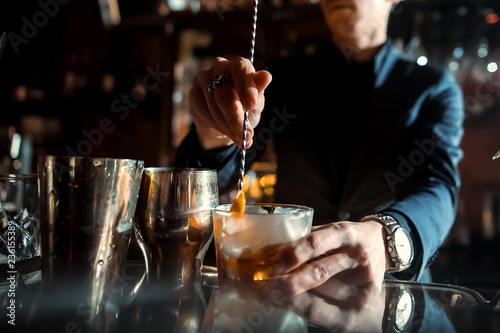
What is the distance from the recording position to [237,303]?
1.53ft

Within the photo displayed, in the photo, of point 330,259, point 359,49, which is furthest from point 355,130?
point 330,259

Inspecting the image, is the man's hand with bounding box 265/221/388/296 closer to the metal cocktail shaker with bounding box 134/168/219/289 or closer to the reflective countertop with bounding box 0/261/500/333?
the reflective countertop with bounding box 0/261/500/333

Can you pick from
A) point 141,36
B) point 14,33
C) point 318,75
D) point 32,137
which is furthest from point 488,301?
point 14,33

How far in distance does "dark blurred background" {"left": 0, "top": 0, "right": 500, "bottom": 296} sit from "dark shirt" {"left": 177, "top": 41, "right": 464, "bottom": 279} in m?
0.55

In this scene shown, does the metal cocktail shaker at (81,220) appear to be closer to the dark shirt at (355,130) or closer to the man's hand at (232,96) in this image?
the man's hand at (232,96)

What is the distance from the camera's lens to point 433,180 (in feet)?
3.57

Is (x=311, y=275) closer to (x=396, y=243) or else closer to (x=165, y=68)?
(x=396, y=243)

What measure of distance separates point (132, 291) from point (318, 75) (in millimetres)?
1251

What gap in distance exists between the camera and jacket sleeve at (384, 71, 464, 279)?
2.64ft

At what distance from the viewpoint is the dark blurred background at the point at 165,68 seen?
197 centimetres

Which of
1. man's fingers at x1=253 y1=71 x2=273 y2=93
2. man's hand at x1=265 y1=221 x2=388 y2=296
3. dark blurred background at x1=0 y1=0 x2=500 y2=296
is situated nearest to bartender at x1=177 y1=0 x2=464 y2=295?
man's fingers at x1=253 y1=71 x2=273 y2=93

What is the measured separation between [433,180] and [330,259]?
2.22ft

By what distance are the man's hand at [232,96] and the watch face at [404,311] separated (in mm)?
348

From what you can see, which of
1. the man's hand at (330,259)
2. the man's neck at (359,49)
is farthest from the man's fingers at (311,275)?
the man's neck at (359,49)
